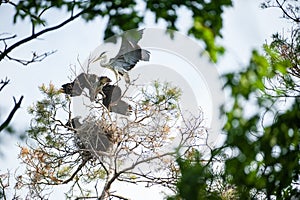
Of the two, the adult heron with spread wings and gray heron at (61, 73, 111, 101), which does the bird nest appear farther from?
the adult heron with spread wings

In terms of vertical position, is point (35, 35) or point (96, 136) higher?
point (96, 136)

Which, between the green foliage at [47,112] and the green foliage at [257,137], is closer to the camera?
the green foliage at [257,137]

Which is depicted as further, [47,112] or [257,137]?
[47,112]

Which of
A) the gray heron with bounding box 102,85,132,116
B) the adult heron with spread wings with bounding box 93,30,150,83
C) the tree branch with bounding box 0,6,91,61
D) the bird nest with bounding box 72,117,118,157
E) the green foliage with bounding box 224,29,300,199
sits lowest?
the green foliage with bounding box 224,29,300,199

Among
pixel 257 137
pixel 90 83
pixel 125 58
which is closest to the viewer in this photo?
pixel 257 137

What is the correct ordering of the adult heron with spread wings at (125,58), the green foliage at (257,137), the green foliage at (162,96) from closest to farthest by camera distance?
1. the green foliage at (257,137)
2. the adult heron with spread wings at (125,58)
3. the green foliage at (162,96)

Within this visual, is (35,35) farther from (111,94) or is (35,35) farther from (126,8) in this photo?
(111,94)

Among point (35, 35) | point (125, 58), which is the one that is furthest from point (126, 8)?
point (125, 58)

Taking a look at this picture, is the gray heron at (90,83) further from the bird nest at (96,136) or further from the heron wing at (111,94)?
the bird nest at (96,136)

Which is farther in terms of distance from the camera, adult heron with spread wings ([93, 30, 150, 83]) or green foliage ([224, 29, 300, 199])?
adult heron with spread wings ([93, 30, 150, 83])

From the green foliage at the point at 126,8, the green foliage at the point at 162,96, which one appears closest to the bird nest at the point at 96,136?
the green foliage at the point at 162,96

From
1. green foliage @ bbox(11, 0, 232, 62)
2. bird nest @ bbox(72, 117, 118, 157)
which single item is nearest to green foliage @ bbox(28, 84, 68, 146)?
bird nest @ bbox(72, 117, 118, 157)

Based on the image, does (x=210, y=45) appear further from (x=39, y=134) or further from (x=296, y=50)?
(x=39, y=134)

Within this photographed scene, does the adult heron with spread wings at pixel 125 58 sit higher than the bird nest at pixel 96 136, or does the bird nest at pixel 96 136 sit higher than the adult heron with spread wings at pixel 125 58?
the adult heron with spread wings at pixel 125 58
